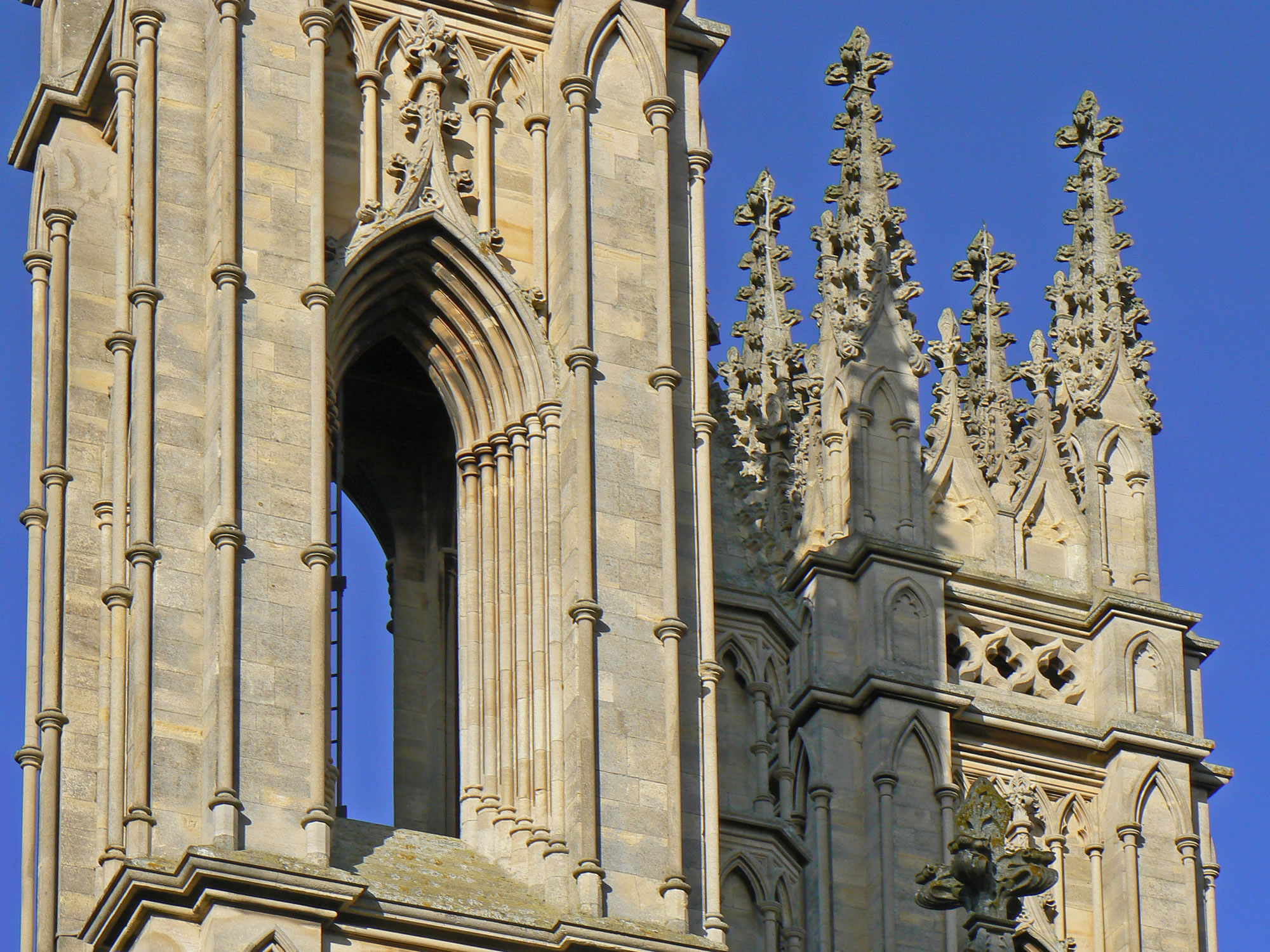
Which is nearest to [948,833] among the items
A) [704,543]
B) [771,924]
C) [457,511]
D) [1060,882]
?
[1060,882]

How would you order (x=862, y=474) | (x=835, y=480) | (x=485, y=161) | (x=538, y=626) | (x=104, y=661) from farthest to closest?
(x=835, y=480) < (x=862, y=474) < (x=485, y=161) < (x=104, y=661) < (x=538, y=626)

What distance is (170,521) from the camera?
1252 inches

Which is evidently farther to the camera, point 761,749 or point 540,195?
point 761,749

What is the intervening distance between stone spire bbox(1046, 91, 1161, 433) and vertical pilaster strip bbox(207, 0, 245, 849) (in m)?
9.43

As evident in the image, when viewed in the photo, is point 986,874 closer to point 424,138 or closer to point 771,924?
point 771,924

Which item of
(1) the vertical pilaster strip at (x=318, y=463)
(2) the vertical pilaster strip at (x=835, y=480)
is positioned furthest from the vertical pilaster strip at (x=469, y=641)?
(2) the vertical pilaster strip at (x=835, y=480)

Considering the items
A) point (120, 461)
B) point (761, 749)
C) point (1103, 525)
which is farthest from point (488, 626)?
point (1103, 525)

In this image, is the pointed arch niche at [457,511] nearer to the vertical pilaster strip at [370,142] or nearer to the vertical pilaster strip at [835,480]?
the vertical pilaster strip at [370,142]

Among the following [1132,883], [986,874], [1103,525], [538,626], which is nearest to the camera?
[986,874]

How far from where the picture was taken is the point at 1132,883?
1462 inches

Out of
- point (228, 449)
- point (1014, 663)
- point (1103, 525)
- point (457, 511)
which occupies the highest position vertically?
point (1103, 525)

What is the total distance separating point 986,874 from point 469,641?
677cm

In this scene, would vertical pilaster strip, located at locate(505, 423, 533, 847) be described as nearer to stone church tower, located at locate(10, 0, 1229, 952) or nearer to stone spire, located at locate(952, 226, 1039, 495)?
stone church tower, located at locate(10, 0, 1229, 952)

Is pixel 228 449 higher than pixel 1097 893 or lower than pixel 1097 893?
higher
